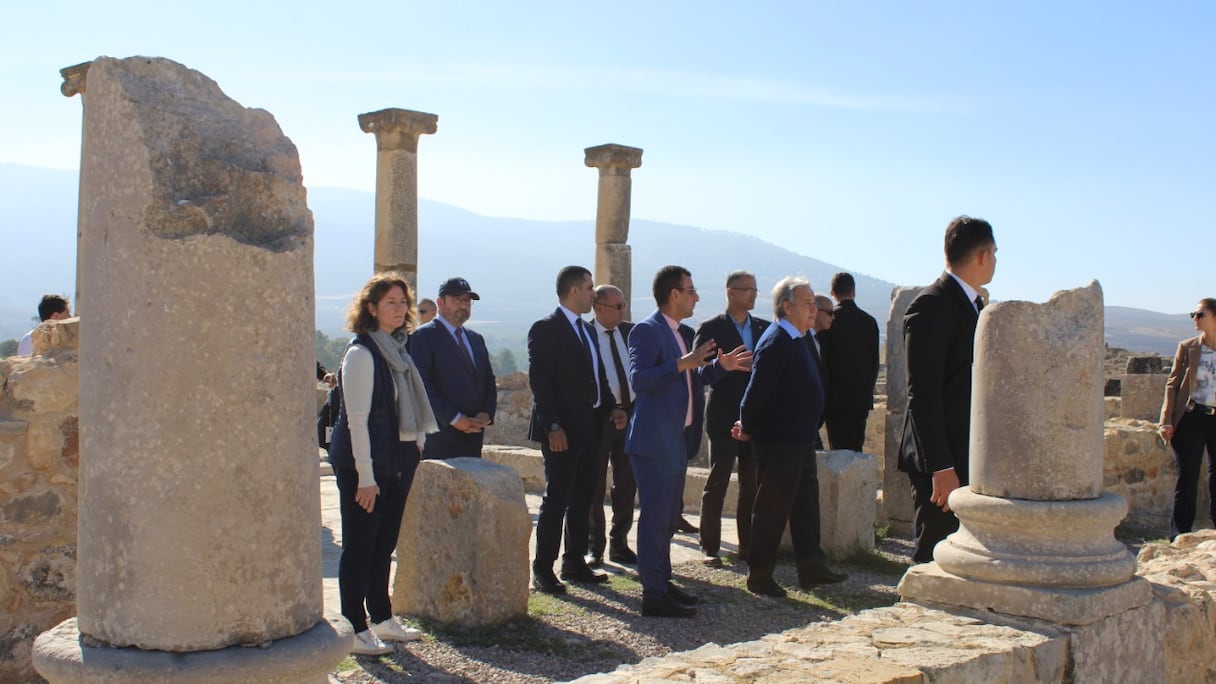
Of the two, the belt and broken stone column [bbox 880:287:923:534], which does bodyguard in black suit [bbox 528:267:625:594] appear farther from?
the belt

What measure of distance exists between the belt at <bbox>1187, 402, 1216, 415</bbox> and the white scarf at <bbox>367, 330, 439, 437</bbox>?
5485mm

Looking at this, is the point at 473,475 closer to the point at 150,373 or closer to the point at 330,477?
the point at 150,373

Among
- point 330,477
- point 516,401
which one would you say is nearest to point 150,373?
point 330,477

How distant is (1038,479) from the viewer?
4.26m

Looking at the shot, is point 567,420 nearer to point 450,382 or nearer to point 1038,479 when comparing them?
point 450,382

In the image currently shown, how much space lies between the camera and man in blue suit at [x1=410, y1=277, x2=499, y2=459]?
6.46 metres

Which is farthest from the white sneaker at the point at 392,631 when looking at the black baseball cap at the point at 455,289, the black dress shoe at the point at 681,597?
the black baseball cap at the point at 455,289

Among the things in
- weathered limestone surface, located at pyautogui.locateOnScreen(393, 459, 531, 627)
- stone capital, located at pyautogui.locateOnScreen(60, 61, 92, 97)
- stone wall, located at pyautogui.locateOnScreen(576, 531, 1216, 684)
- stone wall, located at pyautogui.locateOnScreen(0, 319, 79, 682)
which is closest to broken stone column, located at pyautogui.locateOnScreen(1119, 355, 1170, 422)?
stone wall, located at pyautogui.locateOnScreen(576, 531, 1216, 684)

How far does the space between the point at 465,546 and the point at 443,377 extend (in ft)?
4.43

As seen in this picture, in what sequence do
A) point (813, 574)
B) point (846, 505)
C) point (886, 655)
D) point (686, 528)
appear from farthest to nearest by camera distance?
point (686, 528)
point (846, 505)
point (813, 574)
point (886, 655)

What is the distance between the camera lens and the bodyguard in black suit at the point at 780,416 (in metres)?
6.15

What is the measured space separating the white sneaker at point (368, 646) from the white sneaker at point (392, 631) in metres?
0.13

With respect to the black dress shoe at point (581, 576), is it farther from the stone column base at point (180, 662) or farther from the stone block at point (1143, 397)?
the stone block at point (1143, 397)

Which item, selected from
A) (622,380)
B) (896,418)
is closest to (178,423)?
(622,380)
